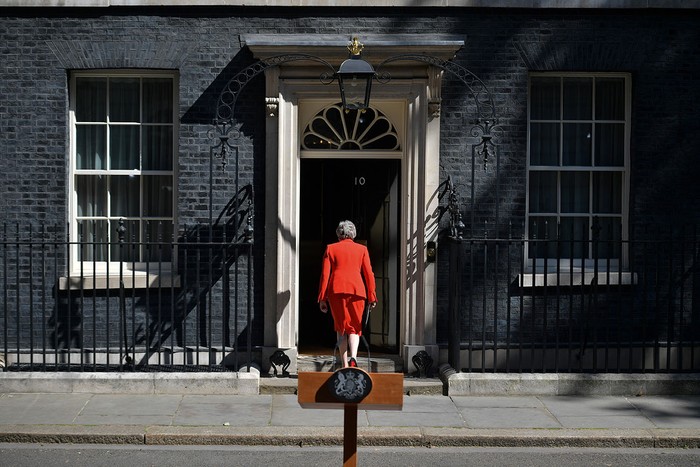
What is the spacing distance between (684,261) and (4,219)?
759cm

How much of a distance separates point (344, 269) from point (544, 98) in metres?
3.29

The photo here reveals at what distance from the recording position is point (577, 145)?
39.1ft

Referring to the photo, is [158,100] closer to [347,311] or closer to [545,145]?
[347,311]

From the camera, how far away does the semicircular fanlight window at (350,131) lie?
1168 cm

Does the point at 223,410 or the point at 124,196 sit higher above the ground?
the point at 124,196

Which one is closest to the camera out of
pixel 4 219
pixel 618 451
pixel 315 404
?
pixel 315 404

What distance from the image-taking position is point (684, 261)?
11523 mm

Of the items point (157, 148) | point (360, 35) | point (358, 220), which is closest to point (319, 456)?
point (358, 220)

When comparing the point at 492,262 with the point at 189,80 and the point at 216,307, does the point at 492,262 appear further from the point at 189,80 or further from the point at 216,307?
the point at 189,80

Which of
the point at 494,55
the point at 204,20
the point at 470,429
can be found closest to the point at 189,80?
the point at 204,20

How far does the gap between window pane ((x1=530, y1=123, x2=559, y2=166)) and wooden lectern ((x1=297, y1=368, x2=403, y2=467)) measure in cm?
632

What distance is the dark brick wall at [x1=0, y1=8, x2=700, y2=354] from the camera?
1134 cm

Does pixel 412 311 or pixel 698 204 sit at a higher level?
pixel 698 204

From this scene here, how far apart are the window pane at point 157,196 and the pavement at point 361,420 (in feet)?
7.40
